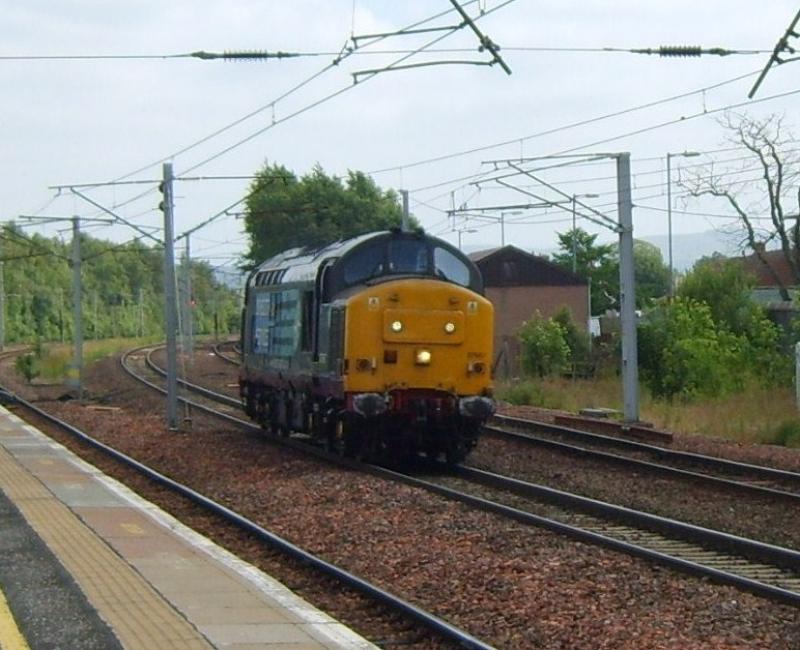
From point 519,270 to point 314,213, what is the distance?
9952 millimetres

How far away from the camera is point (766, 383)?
4128 cm

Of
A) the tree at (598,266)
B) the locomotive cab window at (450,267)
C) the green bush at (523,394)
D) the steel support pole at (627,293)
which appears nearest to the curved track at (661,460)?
the steel support pole at (627,293)

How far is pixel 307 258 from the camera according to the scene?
82.2 ft

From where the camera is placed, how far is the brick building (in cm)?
6706

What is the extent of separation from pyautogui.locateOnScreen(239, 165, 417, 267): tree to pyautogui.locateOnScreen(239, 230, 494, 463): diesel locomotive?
1794 inches

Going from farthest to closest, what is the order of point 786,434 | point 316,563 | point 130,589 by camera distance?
1. point 786,434
2. point 316,563
3. point 130,589

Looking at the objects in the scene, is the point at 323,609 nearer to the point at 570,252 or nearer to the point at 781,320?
the point at 781,320

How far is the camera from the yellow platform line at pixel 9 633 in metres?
9.67

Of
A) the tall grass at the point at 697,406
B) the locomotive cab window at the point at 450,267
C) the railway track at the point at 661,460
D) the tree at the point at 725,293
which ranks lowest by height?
the railway track at the point at 661,460

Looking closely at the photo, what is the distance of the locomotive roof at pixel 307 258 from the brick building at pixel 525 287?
126 ft

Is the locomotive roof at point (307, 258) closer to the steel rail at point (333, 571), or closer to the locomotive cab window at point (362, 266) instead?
the locomotive cab window at point (362, 266)

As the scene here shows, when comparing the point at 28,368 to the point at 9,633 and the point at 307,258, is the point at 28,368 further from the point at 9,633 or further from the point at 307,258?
the point at 9,633

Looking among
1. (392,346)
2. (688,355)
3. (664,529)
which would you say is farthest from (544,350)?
(664,529)

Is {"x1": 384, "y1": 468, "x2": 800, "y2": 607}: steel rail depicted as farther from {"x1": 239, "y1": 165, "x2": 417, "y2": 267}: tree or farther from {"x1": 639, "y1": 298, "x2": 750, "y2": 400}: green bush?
{"x1": 239, "y1": 165, "x2": 417, "y2": 267}: tree
